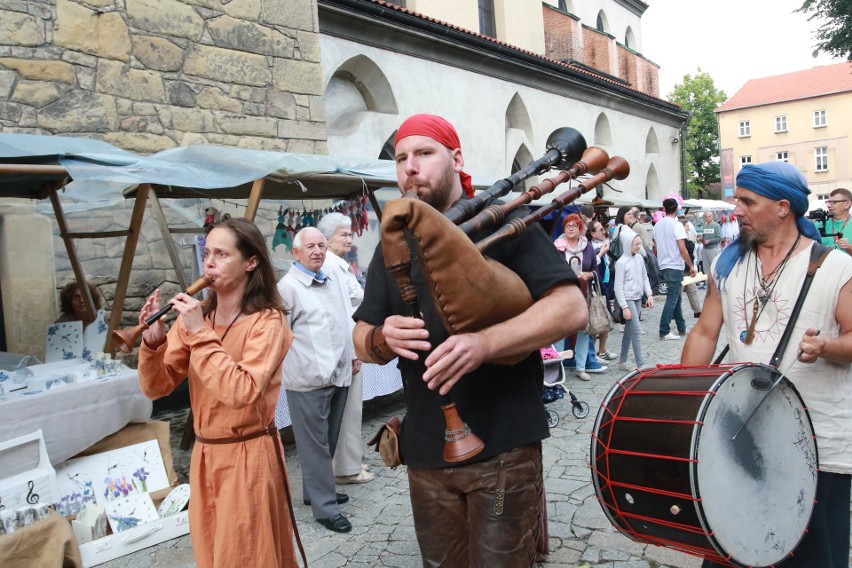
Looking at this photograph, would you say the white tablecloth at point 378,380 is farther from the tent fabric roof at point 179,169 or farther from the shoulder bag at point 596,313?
the shoulder bag at point 596,313

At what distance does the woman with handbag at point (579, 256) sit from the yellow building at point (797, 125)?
43.0 m

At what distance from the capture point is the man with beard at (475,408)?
1.65 metres

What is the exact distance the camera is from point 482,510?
1.75m

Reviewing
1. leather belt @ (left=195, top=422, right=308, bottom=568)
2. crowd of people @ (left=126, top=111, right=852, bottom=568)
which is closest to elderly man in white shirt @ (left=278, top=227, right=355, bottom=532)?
crowd of people @ (left=126, top=111, right=852, bottom=568)

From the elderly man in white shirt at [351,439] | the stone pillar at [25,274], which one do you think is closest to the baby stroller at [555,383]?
the elderly man in white shirt at [351,439]

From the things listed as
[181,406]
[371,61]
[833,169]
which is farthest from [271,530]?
[833,169]

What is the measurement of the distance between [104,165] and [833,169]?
181 ft

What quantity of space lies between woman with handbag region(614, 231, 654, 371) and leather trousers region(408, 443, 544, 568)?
5989mm

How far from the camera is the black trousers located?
2266 millimetres

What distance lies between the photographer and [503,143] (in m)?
15.8

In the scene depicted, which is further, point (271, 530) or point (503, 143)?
point (503, 143)

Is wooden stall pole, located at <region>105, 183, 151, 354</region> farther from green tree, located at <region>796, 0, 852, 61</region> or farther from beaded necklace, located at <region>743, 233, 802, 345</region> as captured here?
green tree, located at <region>796, 0, 852, 61</region>

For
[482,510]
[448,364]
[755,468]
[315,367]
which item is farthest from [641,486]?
[315,367]

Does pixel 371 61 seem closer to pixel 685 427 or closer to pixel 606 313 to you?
pixel 606 313
